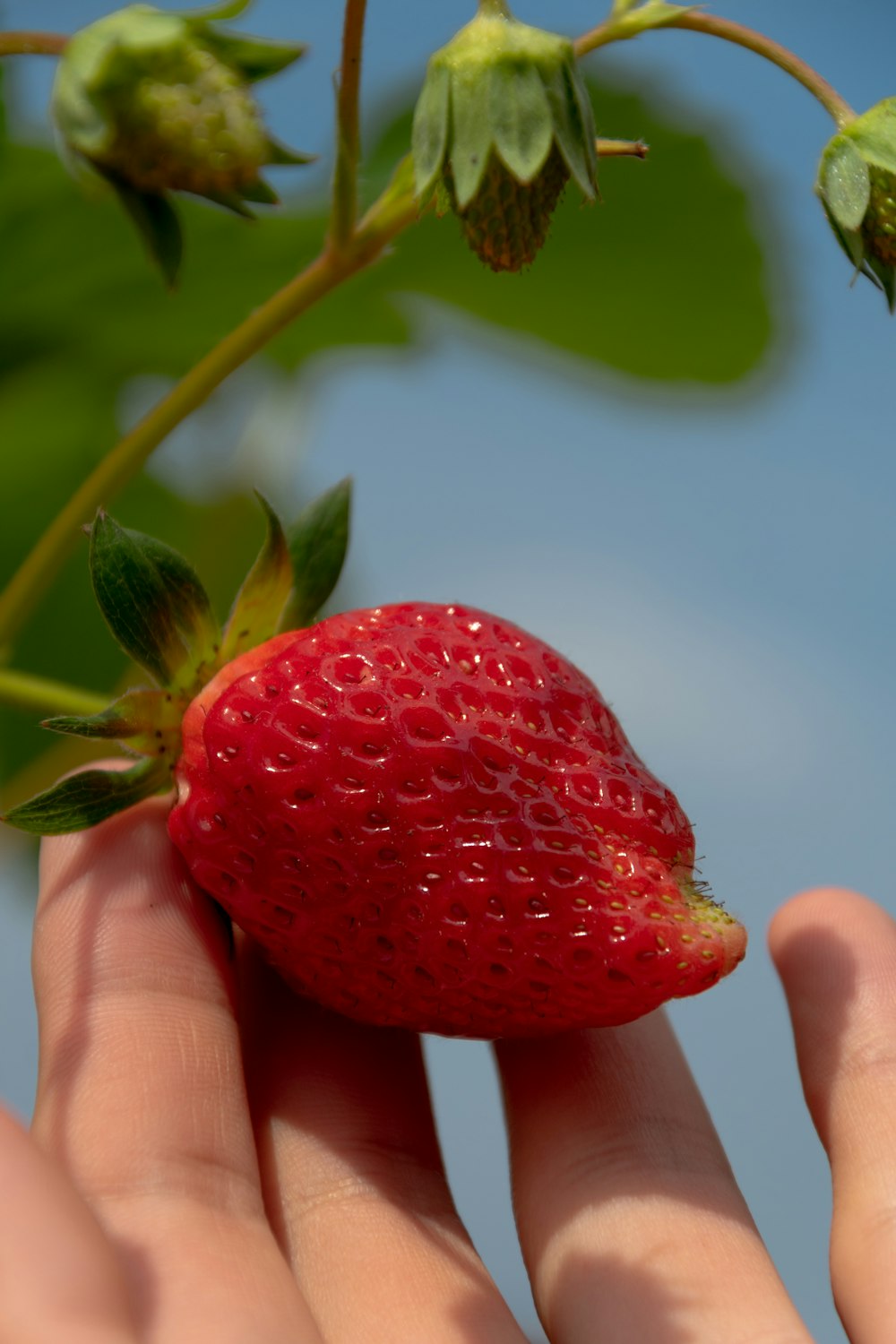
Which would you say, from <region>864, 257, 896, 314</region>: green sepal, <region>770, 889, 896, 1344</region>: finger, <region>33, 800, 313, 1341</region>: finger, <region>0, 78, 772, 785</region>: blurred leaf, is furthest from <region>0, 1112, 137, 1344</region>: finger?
<region>0, 78, 772, 785</region>: blurred leaf

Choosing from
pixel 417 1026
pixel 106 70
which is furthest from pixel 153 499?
pixel 106 70

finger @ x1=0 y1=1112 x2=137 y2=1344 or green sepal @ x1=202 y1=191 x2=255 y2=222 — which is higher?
green sepal @ x1=202 y1=191 x2=255 y2=222

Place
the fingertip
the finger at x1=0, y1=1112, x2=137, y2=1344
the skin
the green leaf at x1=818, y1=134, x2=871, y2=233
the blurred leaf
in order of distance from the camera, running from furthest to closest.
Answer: the blurred leaf
the fingertip
the skin
the green leaf at x1=818, y1=134, x2=871, y2=233
the finger at x1=0, y1=1112, x2=137, y2=1344

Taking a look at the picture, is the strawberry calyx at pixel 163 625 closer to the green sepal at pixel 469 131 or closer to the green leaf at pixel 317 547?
the green leaf at pixel 317 547

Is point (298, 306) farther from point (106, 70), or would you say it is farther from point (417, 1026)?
point (417, 1026)

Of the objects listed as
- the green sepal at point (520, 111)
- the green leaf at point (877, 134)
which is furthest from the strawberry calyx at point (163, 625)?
the green leaf at point (877, 134)

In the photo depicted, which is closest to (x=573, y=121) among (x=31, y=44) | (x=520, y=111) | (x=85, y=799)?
(x=520, y=111)

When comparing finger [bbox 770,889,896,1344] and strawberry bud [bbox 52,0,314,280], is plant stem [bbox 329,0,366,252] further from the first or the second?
finger [bbox 770,889,896,1344]

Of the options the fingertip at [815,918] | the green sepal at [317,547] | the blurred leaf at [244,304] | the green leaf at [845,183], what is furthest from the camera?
the blurred leaf at [244,304]
